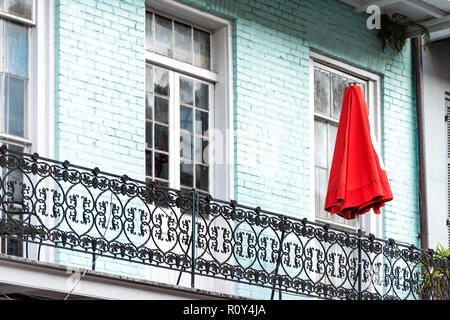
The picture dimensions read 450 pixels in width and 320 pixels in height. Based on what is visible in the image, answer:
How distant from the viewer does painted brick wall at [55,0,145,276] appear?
1384 centimetres

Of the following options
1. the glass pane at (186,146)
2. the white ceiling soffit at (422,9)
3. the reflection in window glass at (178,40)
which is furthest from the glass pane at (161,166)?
the white ceiling soffit at (422,9)

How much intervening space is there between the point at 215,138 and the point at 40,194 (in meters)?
3.82

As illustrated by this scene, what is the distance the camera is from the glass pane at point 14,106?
1362cm

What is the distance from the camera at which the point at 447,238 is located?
18359mm

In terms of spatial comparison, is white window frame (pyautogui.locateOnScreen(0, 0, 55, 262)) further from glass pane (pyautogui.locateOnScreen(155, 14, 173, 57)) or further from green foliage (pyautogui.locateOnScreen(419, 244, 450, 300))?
green foliage (pyautogui.locateOnScreen(419, 244, 450, 300))

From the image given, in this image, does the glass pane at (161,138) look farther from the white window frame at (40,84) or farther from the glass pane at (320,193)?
the glass pane at (320,193)

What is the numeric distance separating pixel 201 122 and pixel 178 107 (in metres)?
0.44

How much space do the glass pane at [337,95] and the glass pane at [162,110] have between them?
2.97 metres

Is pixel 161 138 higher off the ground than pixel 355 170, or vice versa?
pixel 161 138

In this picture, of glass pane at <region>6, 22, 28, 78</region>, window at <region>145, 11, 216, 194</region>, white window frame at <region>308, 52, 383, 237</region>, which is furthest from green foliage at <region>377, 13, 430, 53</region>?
glass pane at <region>6, 22, 28, 78</region>

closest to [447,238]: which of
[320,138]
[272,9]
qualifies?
[320,138]

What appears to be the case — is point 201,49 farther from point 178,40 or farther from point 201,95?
point 201,95

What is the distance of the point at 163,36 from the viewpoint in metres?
15.5

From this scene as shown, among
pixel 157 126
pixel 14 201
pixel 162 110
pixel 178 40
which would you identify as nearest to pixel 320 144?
pixel 178 40
